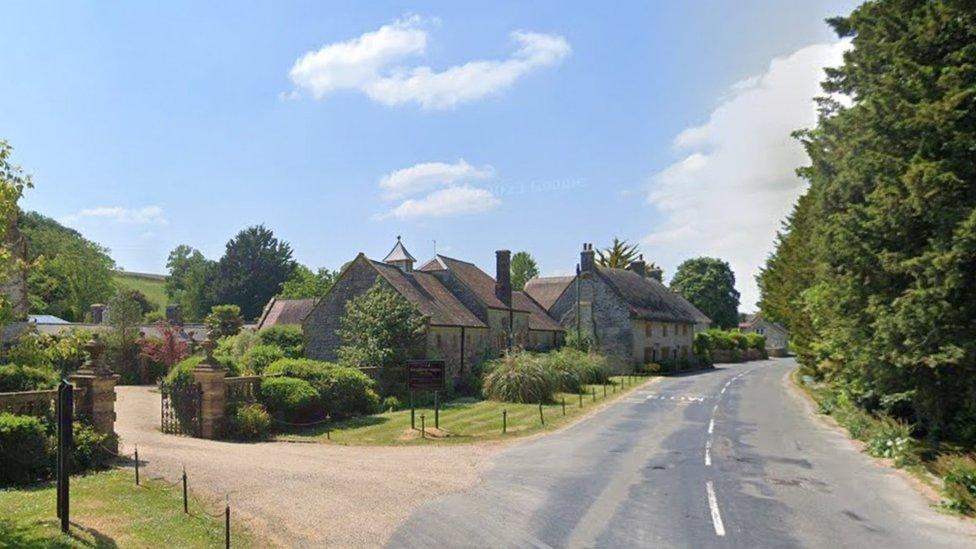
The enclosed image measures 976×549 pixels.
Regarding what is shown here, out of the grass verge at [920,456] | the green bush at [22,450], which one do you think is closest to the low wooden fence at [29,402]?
the green bush at [22,450]

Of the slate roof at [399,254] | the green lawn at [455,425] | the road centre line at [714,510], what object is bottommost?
the green lawn at [455,425]

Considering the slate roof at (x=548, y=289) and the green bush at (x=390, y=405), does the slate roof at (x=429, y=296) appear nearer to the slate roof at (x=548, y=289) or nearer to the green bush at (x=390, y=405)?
the green bush at (x=390, y=405)

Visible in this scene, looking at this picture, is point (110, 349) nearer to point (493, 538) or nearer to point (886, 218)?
point (493, 538)

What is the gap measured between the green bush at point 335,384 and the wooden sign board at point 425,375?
368 centimetres

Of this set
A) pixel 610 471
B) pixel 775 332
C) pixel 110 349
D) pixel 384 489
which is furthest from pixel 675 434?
pixel 775 332

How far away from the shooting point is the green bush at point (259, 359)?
1171 inches

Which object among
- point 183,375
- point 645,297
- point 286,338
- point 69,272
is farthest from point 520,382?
point 69,272

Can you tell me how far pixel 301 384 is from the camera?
23.8 metres

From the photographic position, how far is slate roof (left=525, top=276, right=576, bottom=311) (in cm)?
5825

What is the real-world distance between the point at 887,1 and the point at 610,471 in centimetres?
1398

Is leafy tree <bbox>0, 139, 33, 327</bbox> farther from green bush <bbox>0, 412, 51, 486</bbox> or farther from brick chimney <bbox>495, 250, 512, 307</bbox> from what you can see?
brick chimney <bbox>495, 250, 512, 307</bbox>

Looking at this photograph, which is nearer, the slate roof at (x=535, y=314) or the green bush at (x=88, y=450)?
the green bush at (x=88, y=450)

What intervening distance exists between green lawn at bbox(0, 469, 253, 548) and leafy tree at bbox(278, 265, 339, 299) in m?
61.0

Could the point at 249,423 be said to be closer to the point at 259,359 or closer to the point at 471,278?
the point at 259,359
